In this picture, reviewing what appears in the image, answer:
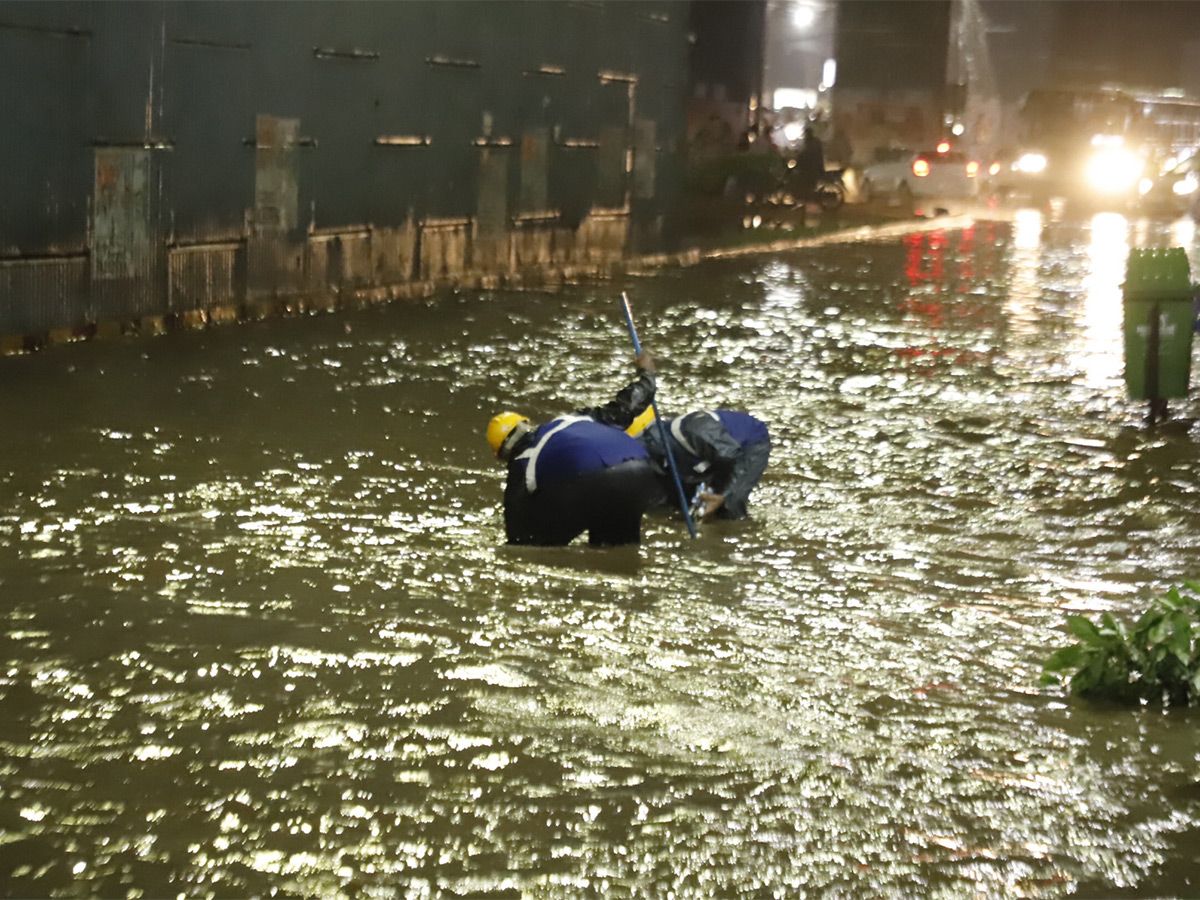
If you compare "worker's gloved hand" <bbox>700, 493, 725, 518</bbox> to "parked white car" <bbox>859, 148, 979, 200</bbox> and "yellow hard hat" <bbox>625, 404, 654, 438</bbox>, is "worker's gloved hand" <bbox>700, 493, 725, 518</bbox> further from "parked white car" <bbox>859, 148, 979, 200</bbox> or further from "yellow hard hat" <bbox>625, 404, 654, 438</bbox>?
"parked white car" <bbox>859, 148, 979, 200</bbox>

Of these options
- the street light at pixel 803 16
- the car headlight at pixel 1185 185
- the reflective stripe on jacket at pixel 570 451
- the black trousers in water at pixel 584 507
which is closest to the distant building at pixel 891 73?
the street light at pixel 803 16

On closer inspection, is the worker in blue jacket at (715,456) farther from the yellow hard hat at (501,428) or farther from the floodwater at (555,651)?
the yellow hard hat at (501,428)

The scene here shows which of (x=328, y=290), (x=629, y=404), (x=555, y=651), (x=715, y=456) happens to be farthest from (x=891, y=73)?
(x=555, y=651)

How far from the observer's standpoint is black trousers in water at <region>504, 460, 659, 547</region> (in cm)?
915

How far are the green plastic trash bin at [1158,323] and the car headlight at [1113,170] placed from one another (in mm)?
33192

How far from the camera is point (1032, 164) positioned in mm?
46438

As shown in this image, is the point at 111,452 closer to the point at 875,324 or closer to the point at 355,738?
the point at 355,738

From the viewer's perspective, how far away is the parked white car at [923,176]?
41.6m

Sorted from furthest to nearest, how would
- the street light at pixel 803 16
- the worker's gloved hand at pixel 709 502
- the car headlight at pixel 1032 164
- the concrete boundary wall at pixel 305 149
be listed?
the street light at pixel 803 16 < the car headlight at pixel 1032 164 < the concrete boundary wall at pixel 305 149 < the worker's gloved hand at pixel 709 502

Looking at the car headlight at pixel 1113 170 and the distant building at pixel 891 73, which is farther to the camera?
the distant building at pixel 891 73

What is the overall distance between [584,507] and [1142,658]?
3.22 metres

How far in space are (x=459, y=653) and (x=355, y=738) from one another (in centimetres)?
115

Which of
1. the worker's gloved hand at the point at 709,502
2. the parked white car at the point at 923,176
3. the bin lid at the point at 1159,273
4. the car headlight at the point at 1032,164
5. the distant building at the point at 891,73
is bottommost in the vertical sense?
the worker's gloved hand at the point at 709,502

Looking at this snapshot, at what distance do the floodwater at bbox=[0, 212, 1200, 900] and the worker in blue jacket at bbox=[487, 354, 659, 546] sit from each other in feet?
0.56
